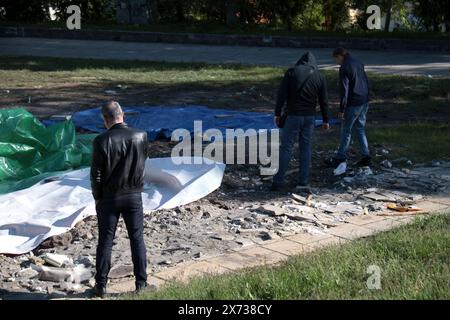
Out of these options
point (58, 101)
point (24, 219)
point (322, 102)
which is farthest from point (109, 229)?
point (58, 101)

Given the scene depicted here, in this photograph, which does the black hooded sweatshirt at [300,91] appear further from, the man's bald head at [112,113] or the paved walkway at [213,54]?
the paved walkway at [213,54]

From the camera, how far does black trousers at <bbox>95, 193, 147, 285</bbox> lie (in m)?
5.80

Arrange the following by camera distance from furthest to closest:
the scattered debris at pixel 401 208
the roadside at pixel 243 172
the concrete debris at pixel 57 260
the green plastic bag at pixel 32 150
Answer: the green plastic bag at pixel 32 150
the scattered debris at pixel 401 208
the roadside at pixel 243 172
the concrete debris at pixel 57 260

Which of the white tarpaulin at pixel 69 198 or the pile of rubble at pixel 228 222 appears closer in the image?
the pile of rubble at pixel 228 222

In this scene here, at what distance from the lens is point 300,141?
9.17 meters

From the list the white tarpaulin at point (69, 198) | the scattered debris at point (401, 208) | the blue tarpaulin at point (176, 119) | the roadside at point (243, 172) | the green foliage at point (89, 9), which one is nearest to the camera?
the roadside at point (243, 172)

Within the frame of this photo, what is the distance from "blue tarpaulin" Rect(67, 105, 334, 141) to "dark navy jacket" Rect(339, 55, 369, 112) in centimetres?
225

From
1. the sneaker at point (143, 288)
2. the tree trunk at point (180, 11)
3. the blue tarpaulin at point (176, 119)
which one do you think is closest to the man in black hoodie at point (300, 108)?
the blue tarpaulin at point (176, 119)

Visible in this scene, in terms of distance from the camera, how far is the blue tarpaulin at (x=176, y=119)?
11984 mm

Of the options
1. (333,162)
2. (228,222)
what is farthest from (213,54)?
(228,222)

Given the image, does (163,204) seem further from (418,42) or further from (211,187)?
(418,42)

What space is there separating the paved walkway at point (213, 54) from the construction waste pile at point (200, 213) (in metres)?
10.1

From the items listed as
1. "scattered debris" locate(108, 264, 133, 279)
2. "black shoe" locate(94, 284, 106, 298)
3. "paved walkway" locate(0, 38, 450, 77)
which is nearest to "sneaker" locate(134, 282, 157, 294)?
"black shoe" locate(94, 284, 106, 298)

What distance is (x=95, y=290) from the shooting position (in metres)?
5.86
